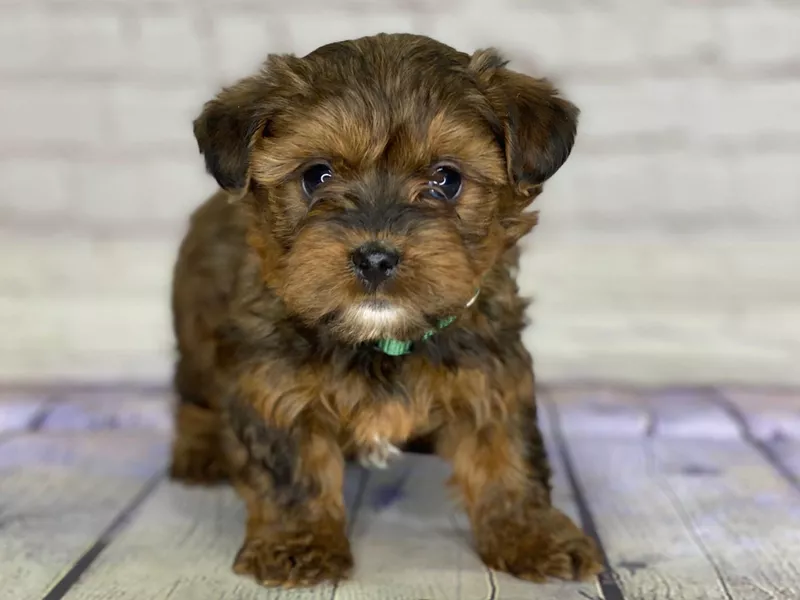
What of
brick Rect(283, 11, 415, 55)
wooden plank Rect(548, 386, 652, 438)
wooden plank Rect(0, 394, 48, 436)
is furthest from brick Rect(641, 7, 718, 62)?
wooden plank Rect(0, 394, 48, 436)

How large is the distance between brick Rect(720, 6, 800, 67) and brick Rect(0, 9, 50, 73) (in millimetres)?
2311

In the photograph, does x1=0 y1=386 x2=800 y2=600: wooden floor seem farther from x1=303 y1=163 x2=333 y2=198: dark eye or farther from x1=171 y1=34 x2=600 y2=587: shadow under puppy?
x1=303 y1=163 x2=333 y2=198: dark eye

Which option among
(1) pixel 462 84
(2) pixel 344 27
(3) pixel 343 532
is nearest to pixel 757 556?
(3) pixel 343 532

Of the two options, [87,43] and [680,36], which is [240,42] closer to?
[87,43]

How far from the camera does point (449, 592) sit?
1988 mm

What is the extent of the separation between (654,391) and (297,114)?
1.95m

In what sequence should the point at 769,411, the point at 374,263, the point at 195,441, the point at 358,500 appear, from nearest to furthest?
Result: the point at 374,263, the point at 358,500, the point at 195,441, the point at 769,411

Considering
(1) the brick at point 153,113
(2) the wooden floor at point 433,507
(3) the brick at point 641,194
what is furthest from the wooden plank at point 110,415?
(3) the brick at point 641,194

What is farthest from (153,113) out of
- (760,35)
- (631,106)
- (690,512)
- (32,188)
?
(690,512)

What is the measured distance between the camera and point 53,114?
3.43 m

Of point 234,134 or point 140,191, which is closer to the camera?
point 234,134

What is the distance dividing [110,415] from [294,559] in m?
1.44

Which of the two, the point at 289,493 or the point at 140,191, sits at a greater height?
the point at 140,191

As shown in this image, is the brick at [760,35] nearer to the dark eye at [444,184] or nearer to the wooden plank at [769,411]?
the wooden plank at [769,411]
